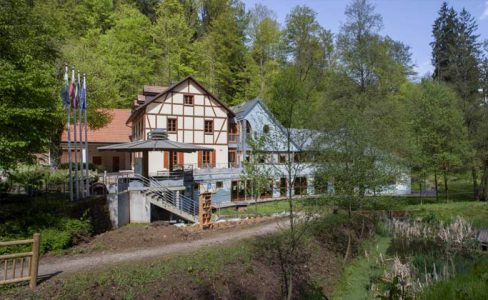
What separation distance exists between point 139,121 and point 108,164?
856cm

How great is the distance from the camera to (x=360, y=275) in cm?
1281

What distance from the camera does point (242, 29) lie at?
148 ft

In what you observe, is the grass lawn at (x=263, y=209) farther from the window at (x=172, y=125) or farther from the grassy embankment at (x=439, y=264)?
the grassy embankment at (x=439, y=264)

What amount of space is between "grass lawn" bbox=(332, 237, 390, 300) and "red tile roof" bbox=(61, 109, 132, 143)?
26.6m

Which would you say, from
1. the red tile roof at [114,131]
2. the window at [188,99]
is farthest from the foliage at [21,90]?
the red tile roof at [114,131]

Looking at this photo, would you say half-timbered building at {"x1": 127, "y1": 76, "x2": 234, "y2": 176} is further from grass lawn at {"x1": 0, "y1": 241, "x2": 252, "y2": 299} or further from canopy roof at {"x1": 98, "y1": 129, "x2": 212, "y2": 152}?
grass lawn at {"x1": 0, "y1": 241, "x2": 252, "y2": 299}

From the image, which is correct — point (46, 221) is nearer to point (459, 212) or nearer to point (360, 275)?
point (360, 275)

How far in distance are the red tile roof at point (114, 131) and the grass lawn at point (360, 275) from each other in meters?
26.6

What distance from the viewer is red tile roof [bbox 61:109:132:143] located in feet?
111

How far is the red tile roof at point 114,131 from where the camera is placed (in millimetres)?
33906

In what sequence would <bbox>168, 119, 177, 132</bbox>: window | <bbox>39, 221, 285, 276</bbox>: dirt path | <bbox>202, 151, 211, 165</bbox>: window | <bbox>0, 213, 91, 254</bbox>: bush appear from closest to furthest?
<bbox>39, 221, 285, 276</bbox>: dirt path, <bbox>0, 213, 91, 254</bbox>: bush, <bbox>168, 119, 177, 132</bbox>: window, <bbox>202, 151, 211, 165</bbox>: window

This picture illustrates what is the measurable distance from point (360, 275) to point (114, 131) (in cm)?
2933

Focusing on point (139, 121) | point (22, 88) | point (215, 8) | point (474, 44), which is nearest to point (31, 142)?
point (22, 88)

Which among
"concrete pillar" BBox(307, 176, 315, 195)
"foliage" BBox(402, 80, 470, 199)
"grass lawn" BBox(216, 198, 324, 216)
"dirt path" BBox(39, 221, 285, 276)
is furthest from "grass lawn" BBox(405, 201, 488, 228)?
"dirt path" BBox(39, 221, 285, 276)
